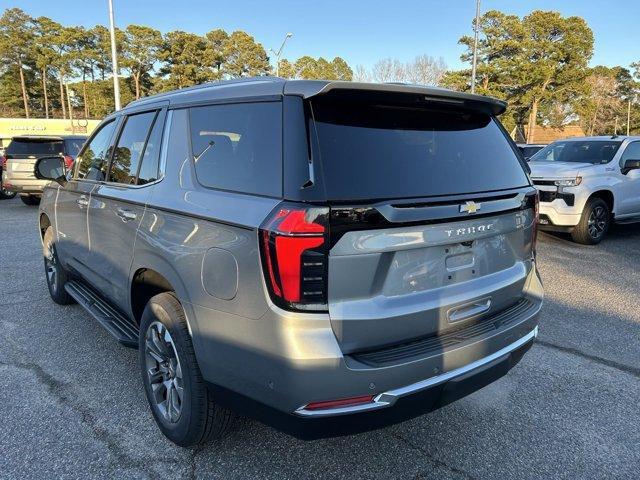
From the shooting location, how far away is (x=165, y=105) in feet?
9.78

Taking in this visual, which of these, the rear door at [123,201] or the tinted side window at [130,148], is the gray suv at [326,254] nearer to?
the rear door at [123,201]

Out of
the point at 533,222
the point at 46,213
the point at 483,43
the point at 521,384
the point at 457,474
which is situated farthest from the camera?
the point at 483,43

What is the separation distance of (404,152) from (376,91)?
31 cm

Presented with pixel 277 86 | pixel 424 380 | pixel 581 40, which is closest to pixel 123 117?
pixel 277 86

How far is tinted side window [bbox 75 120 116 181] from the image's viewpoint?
378cm

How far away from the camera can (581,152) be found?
8859mm

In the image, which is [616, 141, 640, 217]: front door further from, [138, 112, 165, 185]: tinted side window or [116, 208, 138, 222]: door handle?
[116, 208, 138, 222]: door handle

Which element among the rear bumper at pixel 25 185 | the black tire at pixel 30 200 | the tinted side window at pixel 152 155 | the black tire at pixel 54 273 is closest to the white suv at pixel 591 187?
the tinted side window at pixel 152 155

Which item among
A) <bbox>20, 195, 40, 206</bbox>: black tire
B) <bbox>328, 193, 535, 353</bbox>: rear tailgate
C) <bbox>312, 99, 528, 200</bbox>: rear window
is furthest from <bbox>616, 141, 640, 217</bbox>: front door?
<bbox>20, 195, 40, 206</bbox>: black tire

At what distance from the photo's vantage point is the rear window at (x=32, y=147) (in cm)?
1242

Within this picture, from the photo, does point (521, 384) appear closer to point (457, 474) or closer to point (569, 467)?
point (569, 467)

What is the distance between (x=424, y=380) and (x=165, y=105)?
2.16 m

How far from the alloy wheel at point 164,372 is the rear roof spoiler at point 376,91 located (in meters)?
1.41

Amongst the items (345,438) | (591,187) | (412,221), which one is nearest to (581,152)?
(591,187)
